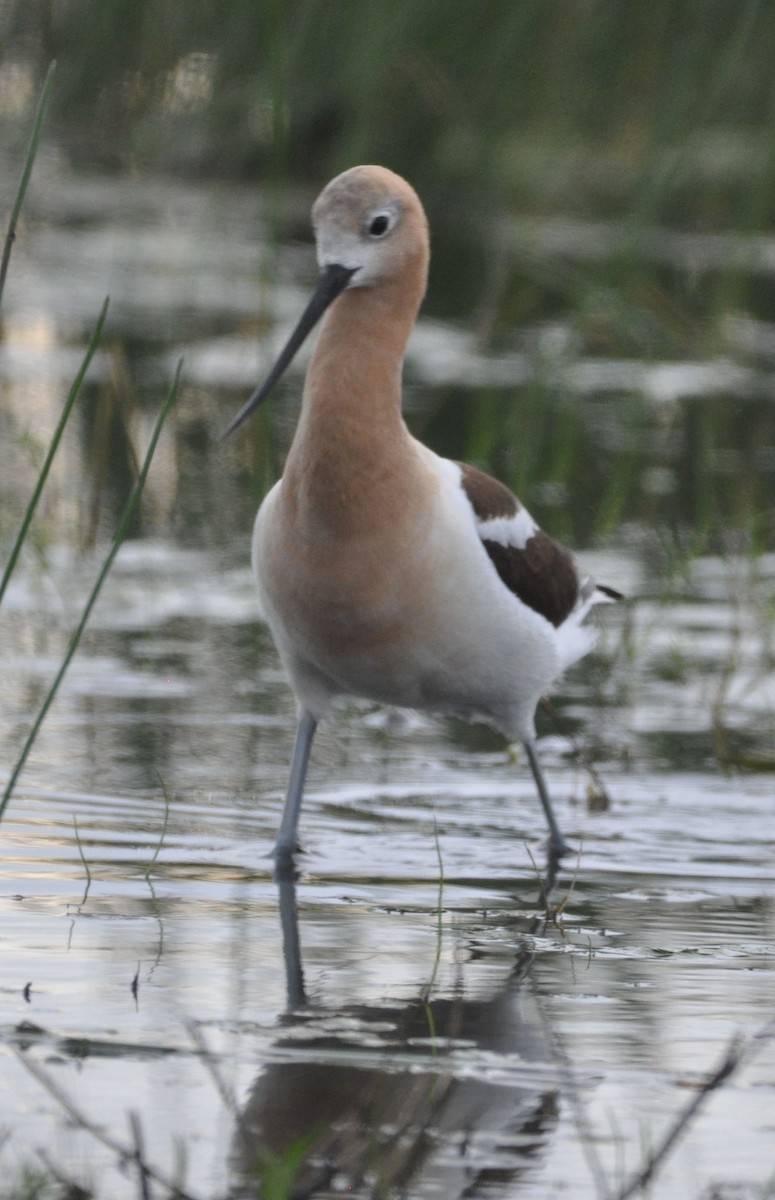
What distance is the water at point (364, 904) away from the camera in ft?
10.2

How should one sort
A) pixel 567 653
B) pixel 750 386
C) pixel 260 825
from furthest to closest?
1. pixel 750 386
2. pixel 567 653
3. pixel 260 825

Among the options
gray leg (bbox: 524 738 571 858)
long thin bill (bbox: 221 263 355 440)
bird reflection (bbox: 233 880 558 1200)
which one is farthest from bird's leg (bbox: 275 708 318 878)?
bird reflection (bbox: 233 880 558 1200)

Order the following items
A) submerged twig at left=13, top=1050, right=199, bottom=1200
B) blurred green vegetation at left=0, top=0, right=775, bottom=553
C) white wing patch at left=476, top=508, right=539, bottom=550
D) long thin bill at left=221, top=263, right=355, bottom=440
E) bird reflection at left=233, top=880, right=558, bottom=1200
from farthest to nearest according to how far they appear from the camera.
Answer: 1. blurred green vegetation at left=0, top=0, right=775, bottom=553
2. white wing patch at left=476, top=508, right=539, bottom=550
3. long thin bill at left=221, top=263, right=355, bottom=440
4. bird reflection at left=233, top=880, right=558, bottom=1200
5. submerged twig at left=13, top=1050, right=199, bottom=1200

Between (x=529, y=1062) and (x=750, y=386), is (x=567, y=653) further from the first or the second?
(x=750, y=386)

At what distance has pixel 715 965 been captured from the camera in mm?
4078

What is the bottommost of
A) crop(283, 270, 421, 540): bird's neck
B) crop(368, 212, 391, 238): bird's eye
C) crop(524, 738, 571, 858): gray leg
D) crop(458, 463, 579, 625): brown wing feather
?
crop(524, 738, 571, 858): gray leg

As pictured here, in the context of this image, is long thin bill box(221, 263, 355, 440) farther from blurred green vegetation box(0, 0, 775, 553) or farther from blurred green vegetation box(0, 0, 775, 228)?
blurred green vegetation box(0, 0, 775, 228)

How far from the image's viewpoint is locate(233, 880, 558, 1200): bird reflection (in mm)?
2896

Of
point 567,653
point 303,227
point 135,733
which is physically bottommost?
point 303,227

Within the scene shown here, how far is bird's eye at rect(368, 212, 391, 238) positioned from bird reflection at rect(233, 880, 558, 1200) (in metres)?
1.71

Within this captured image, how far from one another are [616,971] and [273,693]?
8.61ft

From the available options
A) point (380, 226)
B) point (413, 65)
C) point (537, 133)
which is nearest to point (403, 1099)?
point (380, 226)

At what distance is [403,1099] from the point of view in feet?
10.6

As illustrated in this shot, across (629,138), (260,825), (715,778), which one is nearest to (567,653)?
(715,778)
